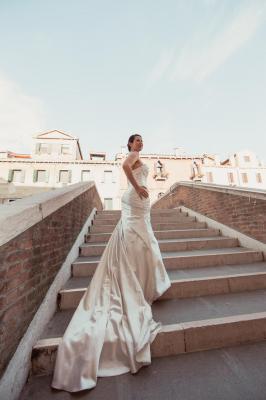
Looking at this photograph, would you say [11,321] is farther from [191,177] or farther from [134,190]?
[191,177]

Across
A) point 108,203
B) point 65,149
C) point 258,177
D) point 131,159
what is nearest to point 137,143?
point 131,159

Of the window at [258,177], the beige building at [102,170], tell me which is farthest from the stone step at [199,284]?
the window at [258,177]

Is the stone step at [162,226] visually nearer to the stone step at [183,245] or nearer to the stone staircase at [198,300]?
the stone staircase at [198,300]

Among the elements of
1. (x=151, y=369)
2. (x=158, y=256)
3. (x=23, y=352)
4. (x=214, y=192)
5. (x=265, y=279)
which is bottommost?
(x=151, y=369)

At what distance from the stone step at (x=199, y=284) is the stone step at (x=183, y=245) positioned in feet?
2.28

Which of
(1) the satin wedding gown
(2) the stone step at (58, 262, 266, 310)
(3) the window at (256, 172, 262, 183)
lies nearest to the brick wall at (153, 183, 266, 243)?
(2) the stone step at (58, 262, 266, 310)

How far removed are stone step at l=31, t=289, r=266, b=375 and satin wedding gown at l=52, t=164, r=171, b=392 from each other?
0.13 meters

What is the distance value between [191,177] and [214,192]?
2046 cm

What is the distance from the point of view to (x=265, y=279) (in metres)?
2.57

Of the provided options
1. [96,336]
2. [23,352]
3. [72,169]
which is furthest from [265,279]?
[72,169]

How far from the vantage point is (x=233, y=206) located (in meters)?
4.18

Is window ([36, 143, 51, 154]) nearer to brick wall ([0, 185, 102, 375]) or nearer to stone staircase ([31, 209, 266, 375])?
stone staircase ([31, 209, 266, 375])

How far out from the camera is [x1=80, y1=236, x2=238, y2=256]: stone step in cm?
338

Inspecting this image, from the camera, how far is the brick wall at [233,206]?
11.5 feet
